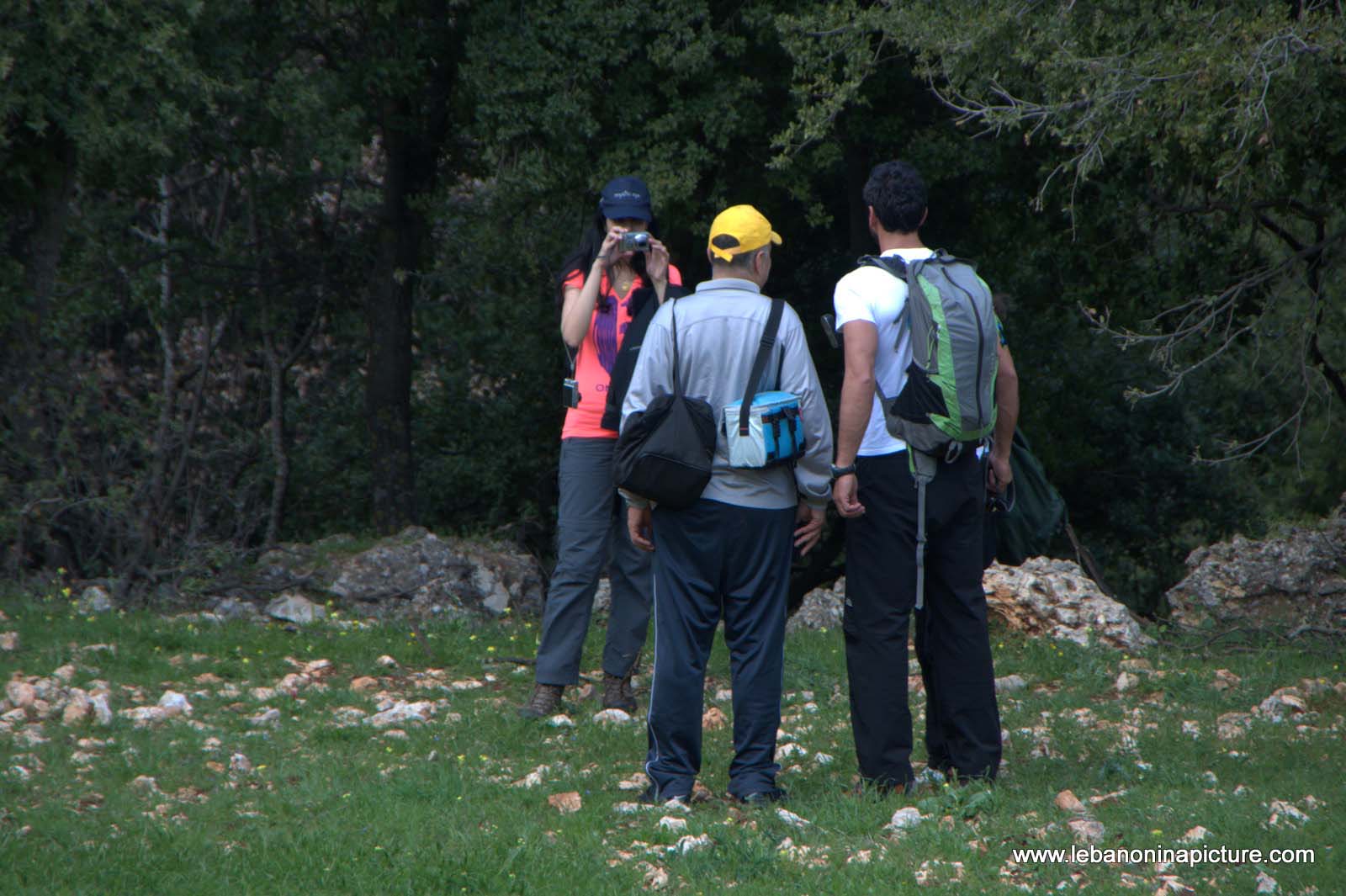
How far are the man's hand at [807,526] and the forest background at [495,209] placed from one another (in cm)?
300

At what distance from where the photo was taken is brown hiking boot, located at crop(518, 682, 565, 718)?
19.2ft

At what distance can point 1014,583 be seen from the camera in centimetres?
817

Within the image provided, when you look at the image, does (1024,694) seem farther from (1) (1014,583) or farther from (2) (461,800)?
(2) (461,800)

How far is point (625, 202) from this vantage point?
18.4 ft

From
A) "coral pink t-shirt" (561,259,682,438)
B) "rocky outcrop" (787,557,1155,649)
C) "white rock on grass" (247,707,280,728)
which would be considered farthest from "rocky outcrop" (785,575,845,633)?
"white rock on grass" (247,707,280,728)

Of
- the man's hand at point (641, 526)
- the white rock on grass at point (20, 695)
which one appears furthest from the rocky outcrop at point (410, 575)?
the man's hand at point (641, 526)

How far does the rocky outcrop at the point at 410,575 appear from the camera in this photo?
31.8ft

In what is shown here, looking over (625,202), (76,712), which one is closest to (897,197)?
(625,202)

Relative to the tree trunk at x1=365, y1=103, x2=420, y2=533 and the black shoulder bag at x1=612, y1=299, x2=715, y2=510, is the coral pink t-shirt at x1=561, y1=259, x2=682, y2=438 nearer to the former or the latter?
the black shoulder bag at x1=612, y1=299, x2=715, y2=510

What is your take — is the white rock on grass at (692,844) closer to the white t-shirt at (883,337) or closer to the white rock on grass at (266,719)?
the white t-shirt at (883,337)

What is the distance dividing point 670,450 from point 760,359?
1.42ft

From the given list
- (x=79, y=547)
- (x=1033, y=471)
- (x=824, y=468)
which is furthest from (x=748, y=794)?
(x=79, y=547)

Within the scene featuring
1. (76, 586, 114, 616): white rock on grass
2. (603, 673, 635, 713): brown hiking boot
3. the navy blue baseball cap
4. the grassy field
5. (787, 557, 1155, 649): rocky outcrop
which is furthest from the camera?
(76, 586, 114, 616): white rock on grass

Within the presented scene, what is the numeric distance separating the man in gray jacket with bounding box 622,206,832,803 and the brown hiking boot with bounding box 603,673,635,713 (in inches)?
55.4
